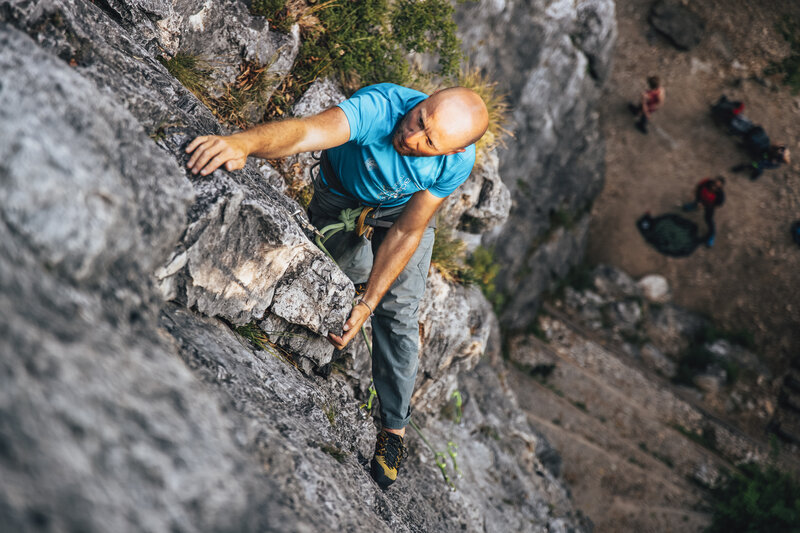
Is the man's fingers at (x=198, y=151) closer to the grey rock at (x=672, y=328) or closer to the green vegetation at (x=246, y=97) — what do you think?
the green vegetation at (x=246, y=97)

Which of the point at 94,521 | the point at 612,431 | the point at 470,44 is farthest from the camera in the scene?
the point at 612,431

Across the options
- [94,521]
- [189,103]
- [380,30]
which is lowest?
[94,521]

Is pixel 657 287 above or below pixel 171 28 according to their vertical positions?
above

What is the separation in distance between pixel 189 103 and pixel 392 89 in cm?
148

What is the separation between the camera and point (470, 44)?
10734mm

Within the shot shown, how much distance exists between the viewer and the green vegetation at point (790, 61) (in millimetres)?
16719

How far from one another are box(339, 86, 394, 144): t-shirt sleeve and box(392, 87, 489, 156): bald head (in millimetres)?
146

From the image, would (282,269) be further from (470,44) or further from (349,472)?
Result: (470,44)

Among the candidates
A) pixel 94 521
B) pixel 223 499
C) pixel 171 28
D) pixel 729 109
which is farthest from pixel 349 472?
pixel 729 109

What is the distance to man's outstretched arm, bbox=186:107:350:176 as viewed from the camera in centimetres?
298

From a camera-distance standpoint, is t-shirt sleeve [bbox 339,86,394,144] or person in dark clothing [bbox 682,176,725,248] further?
person in dark clothing [bbox 682,176,725,248]

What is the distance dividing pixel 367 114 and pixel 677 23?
694 inches

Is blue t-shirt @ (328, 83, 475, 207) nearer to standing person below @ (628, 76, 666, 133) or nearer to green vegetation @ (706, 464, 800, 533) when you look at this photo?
green vegetation @ (706, 464, 800, 533)

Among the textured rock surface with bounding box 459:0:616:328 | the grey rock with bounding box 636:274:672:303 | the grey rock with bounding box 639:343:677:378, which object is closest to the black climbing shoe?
the textured rock surface with bounding box 459:0:616:328
